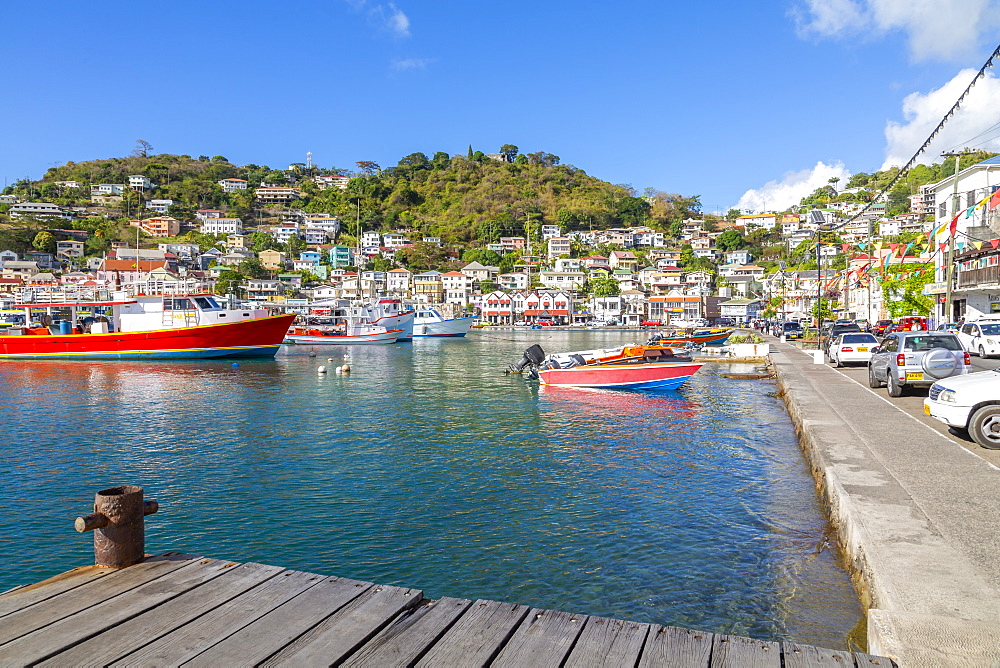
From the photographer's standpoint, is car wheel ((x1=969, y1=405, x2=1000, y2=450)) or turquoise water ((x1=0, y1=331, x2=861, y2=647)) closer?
turquoise water ((x1=0, y1=331, x2=861, y2=647))

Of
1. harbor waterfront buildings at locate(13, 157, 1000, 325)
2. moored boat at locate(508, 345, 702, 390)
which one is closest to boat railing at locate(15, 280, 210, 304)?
harbor waterfront buildings at locate(13, 157, 1000, 325)

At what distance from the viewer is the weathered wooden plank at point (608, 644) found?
4070 millimetres

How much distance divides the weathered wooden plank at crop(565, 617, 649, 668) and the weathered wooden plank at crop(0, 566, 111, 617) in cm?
383

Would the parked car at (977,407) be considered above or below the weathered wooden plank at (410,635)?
above

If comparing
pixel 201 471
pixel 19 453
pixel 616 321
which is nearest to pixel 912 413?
pixel 201 471

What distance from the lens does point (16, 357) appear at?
158 ft

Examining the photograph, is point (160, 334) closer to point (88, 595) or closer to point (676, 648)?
point (88, 595)

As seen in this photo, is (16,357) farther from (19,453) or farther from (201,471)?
(201,471)

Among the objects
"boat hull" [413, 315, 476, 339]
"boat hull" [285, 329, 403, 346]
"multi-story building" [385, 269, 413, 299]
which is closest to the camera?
"boat hull" [285, 329, 403, 346]

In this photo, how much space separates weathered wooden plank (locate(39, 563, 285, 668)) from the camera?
4055 millimetres

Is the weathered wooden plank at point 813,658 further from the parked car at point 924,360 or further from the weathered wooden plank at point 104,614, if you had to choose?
the parked car at point 924,360

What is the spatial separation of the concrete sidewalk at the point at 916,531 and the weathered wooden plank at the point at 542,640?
2100mm

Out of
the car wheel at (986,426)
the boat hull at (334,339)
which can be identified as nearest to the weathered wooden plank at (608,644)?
the car wheel at (986,426)

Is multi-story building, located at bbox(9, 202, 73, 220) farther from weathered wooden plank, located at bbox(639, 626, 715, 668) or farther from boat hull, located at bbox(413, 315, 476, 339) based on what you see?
weathered wooden plank, located at bbox(639, 626, 715, 668)
